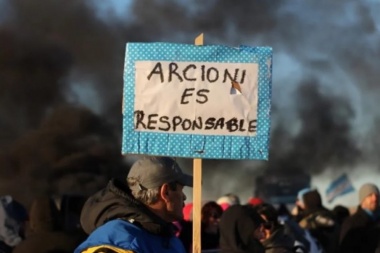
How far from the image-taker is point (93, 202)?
2756 millimetres

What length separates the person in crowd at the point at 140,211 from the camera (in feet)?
8.29

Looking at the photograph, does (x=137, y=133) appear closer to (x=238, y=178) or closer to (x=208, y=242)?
(x=208, y=242)

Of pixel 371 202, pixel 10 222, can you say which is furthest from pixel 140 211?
pixel 371 202

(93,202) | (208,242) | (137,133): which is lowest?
(208,242)

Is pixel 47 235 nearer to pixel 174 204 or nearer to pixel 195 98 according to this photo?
pixel 195 98

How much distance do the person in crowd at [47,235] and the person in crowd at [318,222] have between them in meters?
2.63

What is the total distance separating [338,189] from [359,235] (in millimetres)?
12018

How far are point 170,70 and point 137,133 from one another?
0.29 meters

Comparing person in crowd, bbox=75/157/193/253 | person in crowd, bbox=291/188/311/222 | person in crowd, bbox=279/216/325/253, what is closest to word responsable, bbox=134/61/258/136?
person in crowd, bbox=75/157/193/253

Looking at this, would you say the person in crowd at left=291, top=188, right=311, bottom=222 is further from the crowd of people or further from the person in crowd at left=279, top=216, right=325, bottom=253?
the person in crowd at left=279, top=216, right=325, bottom=253

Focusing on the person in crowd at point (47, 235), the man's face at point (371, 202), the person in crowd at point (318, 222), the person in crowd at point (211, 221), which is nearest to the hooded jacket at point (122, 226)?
the person in crowd at point (47, 235)

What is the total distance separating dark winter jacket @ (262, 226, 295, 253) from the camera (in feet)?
16.0

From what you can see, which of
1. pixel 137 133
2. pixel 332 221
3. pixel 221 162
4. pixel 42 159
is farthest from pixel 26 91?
pixel 137 133

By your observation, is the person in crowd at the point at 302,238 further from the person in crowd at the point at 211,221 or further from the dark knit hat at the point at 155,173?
the dark knit hat at the point at 155,173
